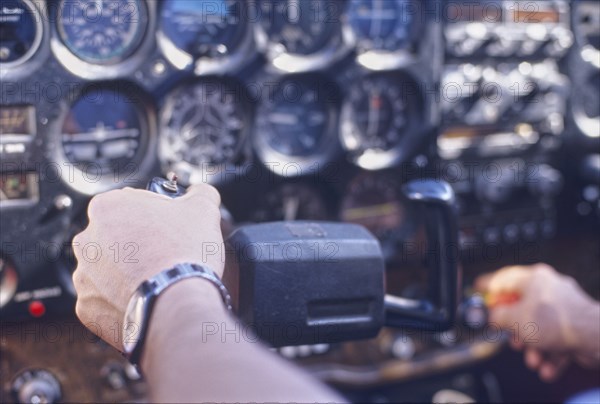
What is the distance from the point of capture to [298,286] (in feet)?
4.62

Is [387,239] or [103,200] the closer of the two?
[103,200]

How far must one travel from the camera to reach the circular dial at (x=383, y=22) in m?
2.31

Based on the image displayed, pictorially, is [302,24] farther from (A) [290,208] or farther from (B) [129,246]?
(B) [129,246]

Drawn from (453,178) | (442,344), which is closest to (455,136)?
(453,178)

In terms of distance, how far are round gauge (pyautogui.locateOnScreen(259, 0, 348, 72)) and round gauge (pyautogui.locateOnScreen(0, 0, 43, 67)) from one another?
1.95ft

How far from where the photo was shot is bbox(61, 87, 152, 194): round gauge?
6.47 ft

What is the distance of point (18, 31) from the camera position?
1.85 m

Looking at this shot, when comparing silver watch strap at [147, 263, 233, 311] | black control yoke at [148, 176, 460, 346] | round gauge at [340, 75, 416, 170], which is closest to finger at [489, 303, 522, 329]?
round gauge at [340, 75, 416, 170]

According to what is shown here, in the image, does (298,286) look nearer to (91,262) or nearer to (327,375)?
(91,262)

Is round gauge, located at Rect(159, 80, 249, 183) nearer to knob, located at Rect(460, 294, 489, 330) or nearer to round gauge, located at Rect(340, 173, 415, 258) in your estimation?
round gauge, located at Rect(340, 173, 415, 258)

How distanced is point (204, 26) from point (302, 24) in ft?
0.93

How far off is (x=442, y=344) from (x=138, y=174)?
1160mm

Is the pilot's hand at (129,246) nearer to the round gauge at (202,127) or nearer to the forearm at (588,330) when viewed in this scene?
the round gauge at (202,127)

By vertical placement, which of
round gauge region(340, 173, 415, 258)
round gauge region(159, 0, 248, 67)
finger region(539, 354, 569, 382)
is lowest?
finger region(539, 354, 569, 382)
